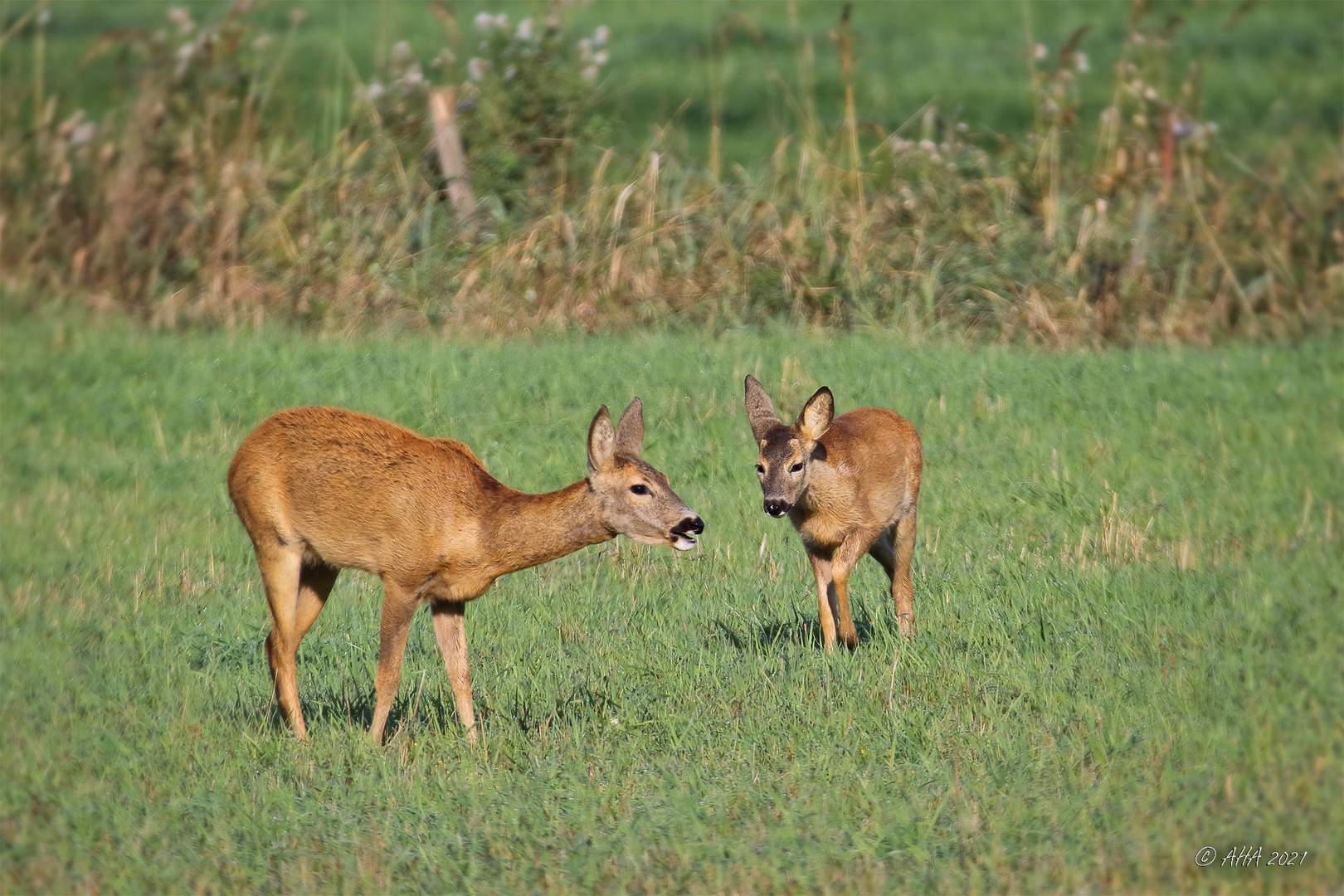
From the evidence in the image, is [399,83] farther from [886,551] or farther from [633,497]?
[633,497]

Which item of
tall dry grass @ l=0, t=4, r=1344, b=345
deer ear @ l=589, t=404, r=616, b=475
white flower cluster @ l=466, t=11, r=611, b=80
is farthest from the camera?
white flower cluster @ l=466, t=11, r=611, b=80

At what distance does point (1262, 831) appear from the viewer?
519 centimetres

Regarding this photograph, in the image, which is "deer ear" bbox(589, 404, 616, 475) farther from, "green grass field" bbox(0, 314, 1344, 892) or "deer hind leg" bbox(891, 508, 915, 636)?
"deer hind leg" bbox(891, 508, 915, 636)

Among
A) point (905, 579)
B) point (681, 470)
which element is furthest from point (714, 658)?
point (681, 470)

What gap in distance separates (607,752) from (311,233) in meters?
8.93

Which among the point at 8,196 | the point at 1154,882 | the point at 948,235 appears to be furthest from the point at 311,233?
the point at 1154,882

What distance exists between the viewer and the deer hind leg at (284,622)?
692 centimetres

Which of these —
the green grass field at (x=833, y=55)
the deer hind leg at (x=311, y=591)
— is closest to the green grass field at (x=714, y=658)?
the deer hind leg at (x=311, y=591)

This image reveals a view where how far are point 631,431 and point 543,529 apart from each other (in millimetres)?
539

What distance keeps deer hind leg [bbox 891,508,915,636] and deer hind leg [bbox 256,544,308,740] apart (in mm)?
2726

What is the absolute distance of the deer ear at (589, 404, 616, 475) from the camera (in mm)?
6648

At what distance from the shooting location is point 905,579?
8.42m

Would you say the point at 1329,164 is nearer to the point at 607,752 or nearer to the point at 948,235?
the point at 948,235
